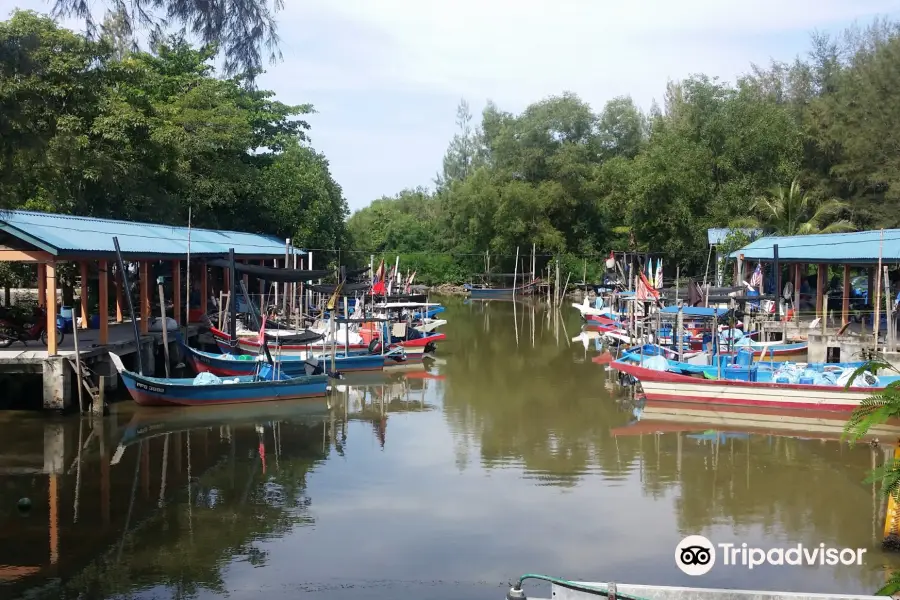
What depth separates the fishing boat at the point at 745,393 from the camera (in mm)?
15953

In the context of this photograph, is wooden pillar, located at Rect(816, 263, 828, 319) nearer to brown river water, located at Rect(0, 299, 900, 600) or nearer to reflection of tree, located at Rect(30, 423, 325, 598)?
brown river water, located at Rect(0, 299, 900, 600)

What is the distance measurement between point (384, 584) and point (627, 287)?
25.9 meters

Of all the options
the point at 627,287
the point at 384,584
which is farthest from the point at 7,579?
the point at 627,287

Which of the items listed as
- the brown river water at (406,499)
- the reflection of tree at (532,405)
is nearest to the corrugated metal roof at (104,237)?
the brown river water at (406,499)

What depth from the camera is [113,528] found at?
10281 millimetres

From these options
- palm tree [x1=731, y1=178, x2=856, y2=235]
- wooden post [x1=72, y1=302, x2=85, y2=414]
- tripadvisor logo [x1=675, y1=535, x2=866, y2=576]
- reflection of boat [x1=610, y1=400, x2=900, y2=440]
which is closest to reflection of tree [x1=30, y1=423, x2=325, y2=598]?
wooden post [x1=72, y1=302, x2=85, y2=414]

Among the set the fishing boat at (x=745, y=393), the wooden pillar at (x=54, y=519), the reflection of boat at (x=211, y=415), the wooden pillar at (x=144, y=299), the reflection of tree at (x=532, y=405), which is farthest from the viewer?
the wooden pillar at (x=144, y=299)

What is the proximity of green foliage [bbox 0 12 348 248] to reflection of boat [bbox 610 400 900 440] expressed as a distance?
966cm

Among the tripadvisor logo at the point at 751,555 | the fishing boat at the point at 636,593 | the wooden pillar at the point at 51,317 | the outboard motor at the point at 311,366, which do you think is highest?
the wooden pillar at the point at 51,317

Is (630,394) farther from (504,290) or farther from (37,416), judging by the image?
(504,290)

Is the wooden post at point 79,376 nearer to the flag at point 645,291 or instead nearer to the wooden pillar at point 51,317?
the wooden pillar at point 51,317

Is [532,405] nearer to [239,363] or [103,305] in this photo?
[239,363]

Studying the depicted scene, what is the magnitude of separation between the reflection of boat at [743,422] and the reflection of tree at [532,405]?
70cm

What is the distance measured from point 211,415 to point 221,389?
534 mm
